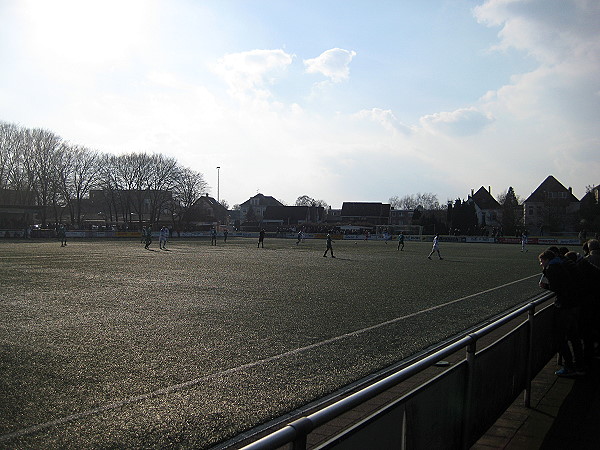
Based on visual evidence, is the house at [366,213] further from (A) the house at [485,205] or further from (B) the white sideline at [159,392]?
(B) the white sideline at [159,392]

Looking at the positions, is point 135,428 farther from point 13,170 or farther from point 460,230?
point 460,230

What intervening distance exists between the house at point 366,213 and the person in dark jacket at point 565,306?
11448 centimetres

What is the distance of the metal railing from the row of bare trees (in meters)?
72.4

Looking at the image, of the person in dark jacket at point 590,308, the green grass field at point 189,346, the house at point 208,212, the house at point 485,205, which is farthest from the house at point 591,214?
the person in dark jacket at point 590,308

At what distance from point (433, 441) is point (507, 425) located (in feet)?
6.68

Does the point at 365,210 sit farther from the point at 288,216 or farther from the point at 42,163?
the point at 42,163

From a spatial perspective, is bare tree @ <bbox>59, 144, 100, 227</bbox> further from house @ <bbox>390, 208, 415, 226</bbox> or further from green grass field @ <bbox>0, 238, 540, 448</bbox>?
house @ <bbox>390, 208, 415, 226</bbox>

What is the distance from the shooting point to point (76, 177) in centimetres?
7688

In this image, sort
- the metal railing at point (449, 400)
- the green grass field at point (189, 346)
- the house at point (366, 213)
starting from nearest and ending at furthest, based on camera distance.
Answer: the metal railing at point (449, 400) < the green grass field at point (189, 346) < the house at point (366, 213)

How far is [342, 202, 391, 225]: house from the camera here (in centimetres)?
12281

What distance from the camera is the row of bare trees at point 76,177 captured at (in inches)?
2712

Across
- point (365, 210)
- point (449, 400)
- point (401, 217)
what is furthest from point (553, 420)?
point (401, 217)

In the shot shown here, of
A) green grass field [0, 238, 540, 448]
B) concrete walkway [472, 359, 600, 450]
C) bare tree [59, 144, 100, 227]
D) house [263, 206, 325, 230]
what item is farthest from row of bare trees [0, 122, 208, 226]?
concrete walkway [472, 359, 600, 450]

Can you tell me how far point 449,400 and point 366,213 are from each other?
121 metres
